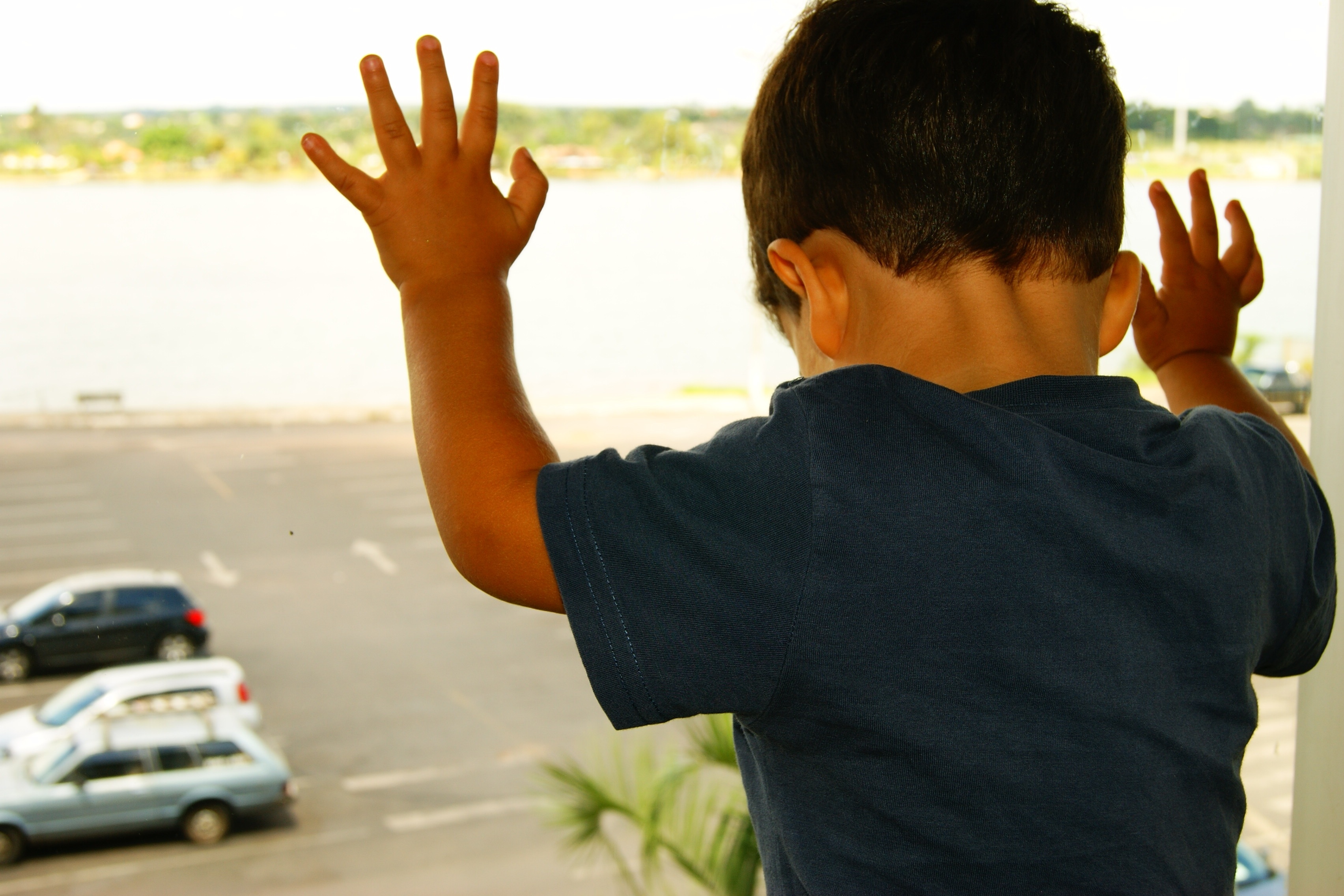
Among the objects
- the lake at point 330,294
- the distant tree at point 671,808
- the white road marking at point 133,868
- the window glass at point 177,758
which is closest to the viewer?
the lake at point 330,294

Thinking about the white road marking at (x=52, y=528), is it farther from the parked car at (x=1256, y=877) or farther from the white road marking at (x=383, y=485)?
the parked car at (x=1256, y=877)

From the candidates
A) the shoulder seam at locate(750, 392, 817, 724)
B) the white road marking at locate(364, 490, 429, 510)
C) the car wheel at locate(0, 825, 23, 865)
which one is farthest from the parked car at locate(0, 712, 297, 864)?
the shoulder seam at locate(750, 392, 817, 724)

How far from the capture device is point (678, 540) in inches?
16.3

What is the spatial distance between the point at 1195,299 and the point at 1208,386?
0.22ft

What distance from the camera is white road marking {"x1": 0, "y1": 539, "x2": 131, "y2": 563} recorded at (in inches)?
60.0

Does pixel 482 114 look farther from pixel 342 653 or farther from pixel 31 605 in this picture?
pixel 342 653

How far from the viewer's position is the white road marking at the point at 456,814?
2.36 m

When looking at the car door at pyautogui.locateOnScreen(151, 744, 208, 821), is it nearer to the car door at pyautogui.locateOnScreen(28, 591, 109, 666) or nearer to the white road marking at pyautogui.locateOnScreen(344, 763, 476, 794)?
the car door at pyautogui.locateOnScreen(28, 591, 109, 666)

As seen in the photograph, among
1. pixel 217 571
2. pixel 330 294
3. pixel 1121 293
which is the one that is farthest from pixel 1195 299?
pixel 217 571

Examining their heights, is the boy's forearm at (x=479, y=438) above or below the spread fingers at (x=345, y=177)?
below

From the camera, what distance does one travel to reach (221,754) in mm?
1804

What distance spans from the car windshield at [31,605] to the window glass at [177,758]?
324mm

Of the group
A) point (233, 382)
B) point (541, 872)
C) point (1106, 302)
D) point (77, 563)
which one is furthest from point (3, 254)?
point (541, 872)

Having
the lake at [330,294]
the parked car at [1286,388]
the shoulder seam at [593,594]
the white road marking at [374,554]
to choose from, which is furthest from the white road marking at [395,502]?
the shoulder seam at [593,594]
